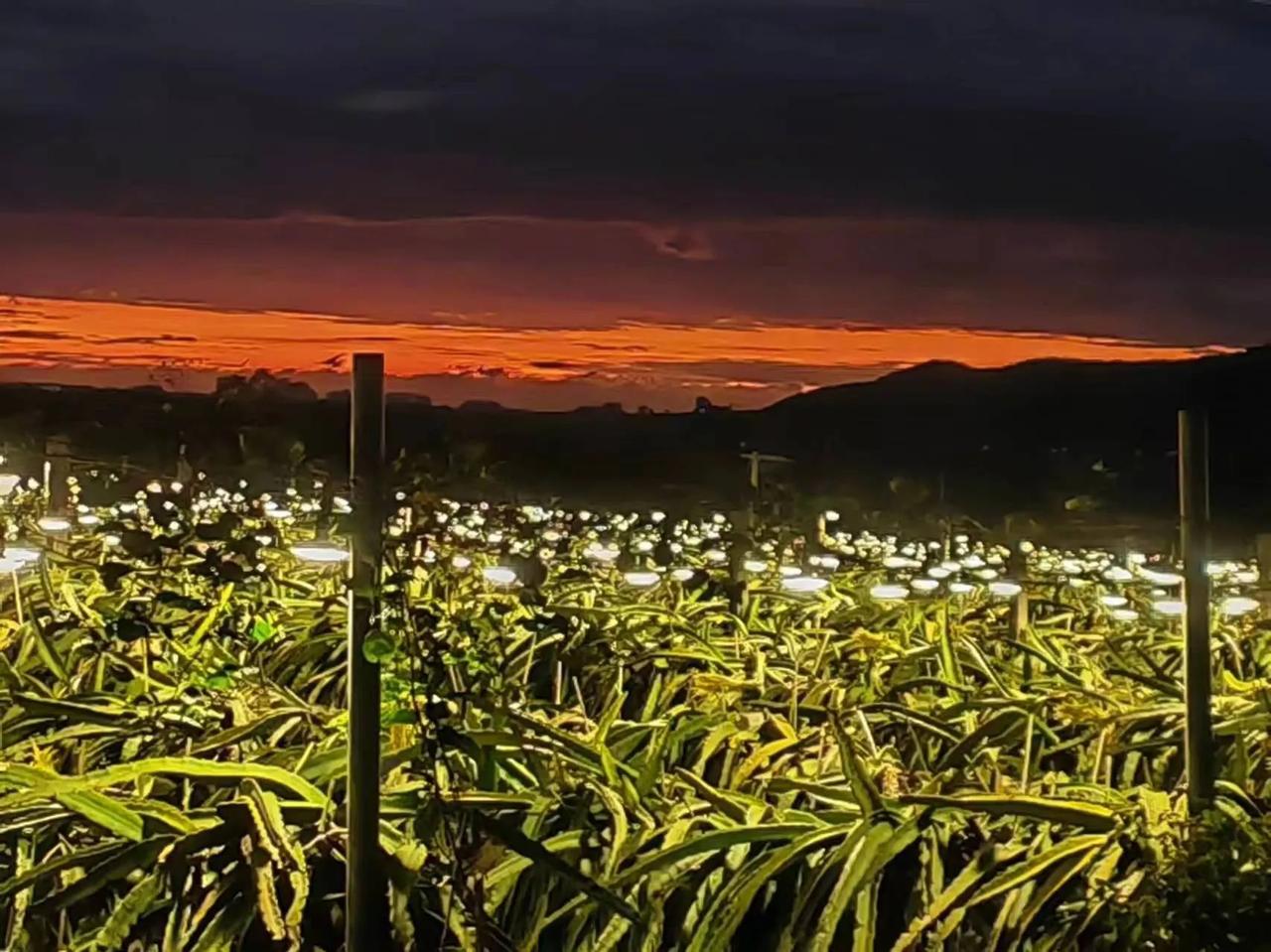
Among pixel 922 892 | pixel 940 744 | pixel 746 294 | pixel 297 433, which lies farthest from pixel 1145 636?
pixel 297 433

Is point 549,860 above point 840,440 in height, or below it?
below

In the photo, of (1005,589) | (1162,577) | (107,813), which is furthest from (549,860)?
(1162,577)

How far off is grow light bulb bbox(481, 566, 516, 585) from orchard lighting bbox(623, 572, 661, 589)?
0.12 meters

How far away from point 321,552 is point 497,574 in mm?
151

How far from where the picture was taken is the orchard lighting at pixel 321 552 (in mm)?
1187

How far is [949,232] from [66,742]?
92 cm

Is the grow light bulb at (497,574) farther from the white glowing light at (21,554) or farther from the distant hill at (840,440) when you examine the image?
the white glowing light at (21,554)

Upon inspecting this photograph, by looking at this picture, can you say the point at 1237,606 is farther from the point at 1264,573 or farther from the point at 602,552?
the point at 602,552

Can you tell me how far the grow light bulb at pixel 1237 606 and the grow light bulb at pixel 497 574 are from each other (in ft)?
2.41

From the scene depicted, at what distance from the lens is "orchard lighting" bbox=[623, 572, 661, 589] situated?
1.30m

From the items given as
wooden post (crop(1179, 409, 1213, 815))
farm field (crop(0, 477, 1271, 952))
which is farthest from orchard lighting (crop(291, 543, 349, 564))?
wooden post (crop(1179, 409, 1213, 815))

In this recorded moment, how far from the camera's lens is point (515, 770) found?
1209 millimetres

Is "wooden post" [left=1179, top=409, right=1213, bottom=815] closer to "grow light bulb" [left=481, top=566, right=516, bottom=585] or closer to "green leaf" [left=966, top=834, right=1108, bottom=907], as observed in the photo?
"green leaf" [left=966, top=834, right=1108, bottom=907]

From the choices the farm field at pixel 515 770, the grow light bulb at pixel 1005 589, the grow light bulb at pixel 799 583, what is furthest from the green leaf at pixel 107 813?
the grow light bulb at pixel 1005 589
